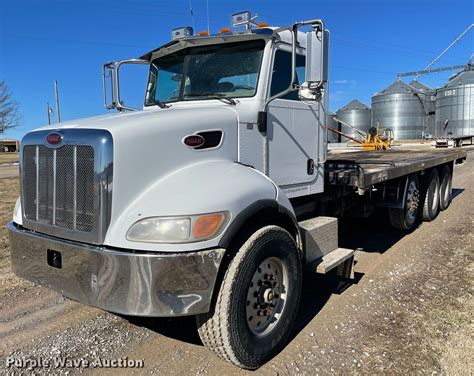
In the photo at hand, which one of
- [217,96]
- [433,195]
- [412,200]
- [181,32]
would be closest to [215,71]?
[217,96]

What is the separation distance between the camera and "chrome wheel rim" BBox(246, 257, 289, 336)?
3.09 metres

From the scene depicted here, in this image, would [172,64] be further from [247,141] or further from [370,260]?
[370,260]

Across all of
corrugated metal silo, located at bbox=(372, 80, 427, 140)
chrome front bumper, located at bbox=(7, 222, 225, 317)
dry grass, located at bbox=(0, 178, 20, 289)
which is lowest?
dry grass, located at bbox=(0, 178, 20, 289)

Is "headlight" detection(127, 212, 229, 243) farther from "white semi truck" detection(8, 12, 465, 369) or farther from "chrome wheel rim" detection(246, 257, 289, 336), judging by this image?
"chrome wheel rim" detection(246, 257, 289, 336)

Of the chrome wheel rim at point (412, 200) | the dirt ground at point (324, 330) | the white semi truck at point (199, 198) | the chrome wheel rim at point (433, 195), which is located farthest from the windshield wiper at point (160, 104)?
the chrome wheel rim at point (433, 195)

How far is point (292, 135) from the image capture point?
13.2 ft

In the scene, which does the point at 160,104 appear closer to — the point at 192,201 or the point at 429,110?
the point at 192,201

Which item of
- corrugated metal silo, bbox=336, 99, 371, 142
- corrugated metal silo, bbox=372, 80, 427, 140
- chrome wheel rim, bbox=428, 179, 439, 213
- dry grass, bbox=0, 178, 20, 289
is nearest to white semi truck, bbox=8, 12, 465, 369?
dry grass, bbox=0, 178, 20, 289

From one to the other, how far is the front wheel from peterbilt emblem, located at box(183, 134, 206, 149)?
0.80m

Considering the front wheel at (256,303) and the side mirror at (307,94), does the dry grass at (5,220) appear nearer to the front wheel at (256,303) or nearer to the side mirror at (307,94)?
the front wheel at (256,303)

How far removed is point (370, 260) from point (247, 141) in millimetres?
2985

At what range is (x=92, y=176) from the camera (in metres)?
2.71

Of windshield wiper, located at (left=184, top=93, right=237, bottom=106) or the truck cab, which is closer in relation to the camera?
the truck cab

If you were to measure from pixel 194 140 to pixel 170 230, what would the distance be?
0.82 m
